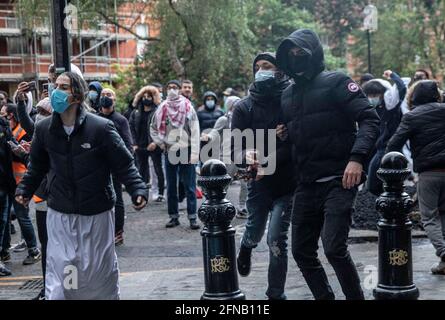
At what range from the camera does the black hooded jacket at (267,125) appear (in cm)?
614

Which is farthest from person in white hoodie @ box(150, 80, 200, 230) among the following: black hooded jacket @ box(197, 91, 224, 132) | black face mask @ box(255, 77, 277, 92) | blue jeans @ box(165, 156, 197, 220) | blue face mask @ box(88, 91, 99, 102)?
black face mask @ box(255, 77, 277, 92)

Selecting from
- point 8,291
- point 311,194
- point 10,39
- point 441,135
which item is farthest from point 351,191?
point 10,39

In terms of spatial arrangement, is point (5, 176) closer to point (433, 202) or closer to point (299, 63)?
point (299, 63)

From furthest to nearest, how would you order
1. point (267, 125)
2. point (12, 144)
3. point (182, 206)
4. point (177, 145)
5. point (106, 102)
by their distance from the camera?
point (182, 206) < point (177, 145) < point (106, 102) < point (12, 144) < point (267, 125)

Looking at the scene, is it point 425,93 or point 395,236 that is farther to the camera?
point 425,93

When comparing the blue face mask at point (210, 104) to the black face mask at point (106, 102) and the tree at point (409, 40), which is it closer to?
the black face mask at point (106, 102)

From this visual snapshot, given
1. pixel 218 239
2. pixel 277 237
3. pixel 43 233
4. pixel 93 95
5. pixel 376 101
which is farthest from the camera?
pixel 376 101

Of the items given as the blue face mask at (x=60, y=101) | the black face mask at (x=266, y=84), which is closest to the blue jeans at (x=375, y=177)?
the black face mask at (x=266, y=84)

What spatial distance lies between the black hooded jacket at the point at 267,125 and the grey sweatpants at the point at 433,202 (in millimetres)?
1969

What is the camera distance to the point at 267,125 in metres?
6.22

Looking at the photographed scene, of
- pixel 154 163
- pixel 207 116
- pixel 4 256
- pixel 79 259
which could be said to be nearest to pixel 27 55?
pixel 207 116

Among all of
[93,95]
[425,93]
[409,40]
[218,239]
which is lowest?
[218,239]

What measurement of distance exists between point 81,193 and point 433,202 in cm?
377

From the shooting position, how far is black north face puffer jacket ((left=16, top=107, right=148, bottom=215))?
A: 543 centimetres
